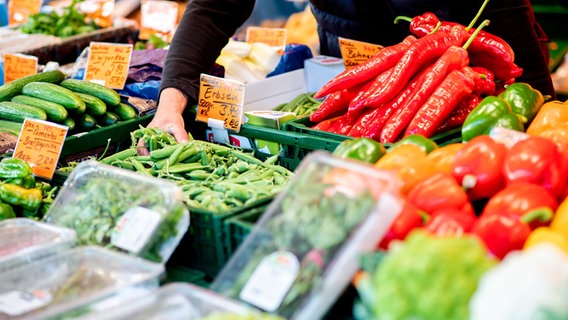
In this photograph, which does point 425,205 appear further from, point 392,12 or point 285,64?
point 285,64

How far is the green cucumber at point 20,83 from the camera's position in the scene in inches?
140

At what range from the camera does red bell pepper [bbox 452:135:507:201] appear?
1.98 metres

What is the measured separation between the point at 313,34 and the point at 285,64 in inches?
88.8

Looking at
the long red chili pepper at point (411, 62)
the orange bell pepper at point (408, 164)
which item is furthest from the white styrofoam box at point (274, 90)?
the orange bell pepper at point (408, 164)

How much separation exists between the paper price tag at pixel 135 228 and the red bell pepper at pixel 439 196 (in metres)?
0.73

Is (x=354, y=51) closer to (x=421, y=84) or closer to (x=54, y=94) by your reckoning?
(x=421, y=84)

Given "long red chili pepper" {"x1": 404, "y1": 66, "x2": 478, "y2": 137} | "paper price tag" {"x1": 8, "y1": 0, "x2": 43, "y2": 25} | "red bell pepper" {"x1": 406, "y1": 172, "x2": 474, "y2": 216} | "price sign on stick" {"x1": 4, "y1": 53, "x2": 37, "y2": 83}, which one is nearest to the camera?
"red bell pepper" {"x1": 406, "y1": 172, "x2": 474, "y2": 216}

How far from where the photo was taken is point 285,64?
3.99 metres

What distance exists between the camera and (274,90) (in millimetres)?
3807

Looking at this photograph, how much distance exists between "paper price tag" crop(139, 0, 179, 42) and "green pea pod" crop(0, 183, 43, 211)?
133 inches

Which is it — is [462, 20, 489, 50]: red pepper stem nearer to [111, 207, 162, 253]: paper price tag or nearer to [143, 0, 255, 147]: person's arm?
[143, 0, 255, 147]: person's arm

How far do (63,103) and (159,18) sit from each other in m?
2.60

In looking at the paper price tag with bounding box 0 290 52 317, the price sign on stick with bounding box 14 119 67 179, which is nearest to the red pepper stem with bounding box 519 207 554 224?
the paper price tag with bounding box 0 290 52 317

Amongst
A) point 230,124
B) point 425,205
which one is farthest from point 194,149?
point 425,205
